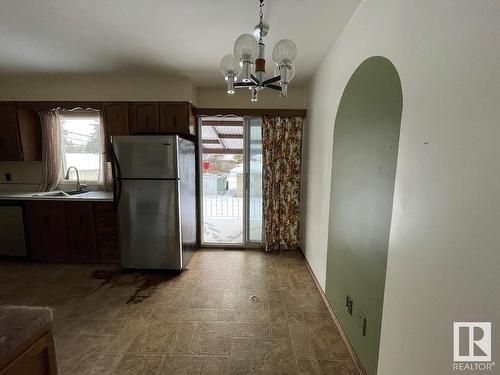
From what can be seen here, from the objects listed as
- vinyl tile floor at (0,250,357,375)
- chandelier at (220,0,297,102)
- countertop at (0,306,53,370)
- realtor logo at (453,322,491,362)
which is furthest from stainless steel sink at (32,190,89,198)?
realtor logo at (453,322,491,362)

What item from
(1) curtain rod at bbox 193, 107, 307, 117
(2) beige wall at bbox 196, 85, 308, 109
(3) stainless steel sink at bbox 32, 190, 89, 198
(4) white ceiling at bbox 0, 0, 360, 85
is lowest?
(3) stainless steel sink at bbox 32, 190, 89, 198

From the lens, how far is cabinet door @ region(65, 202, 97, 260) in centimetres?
294

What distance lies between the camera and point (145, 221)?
2.73m

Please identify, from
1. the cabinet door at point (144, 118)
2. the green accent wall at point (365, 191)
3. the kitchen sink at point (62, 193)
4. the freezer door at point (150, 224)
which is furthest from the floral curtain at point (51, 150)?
the green accent wall at point (365, 191)

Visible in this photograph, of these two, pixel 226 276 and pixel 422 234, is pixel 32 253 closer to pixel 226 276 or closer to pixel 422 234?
pixel 226 276

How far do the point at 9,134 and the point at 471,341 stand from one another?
491 centimetres

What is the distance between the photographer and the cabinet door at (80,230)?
2.94 meters

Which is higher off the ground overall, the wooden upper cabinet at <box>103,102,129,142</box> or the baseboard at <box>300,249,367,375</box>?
the wooden upper cabinet at <box>103,102,129,142</box>

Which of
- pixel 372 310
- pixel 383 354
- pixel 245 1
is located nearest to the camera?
pixel 383 354

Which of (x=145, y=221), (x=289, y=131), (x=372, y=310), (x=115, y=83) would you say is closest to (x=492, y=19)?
(x=372, y=310)

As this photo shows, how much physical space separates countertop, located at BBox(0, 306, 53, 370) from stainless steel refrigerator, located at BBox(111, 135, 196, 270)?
6.36 ft

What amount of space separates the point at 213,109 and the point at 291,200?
5.93 feet

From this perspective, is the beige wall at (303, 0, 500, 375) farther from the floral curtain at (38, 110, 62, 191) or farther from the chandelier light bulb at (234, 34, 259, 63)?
the floral curtain at (38, 110, 62, 191)

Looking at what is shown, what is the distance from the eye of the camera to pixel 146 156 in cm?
261
